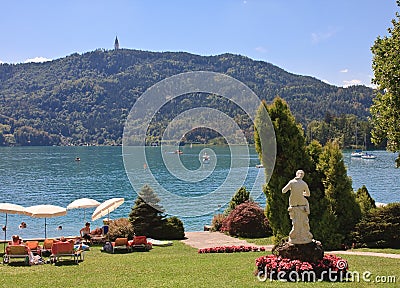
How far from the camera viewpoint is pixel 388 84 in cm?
1781

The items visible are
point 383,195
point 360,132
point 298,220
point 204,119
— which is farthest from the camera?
point 360,132

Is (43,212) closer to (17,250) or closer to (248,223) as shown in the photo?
(17,250)

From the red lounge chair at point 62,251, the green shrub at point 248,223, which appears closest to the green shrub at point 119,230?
the green shrub at point 248,223

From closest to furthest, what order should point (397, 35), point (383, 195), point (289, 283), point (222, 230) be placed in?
point (289, 283), point (397, 35), point (222, 230), point (383, 195)

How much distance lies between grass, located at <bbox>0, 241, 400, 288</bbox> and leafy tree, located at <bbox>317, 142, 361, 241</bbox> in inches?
147

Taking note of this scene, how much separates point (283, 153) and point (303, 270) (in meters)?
8.58

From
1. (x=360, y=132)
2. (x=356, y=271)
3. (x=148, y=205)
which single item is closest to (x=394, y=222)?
(x=356, y=271)

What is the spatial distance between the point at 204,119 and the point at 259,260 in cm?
1225

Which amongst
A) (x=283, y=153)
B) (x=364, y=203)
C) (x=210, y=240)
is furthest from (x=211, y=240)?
(x=364, y=203)

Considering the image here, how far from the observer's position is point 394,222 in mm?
18344

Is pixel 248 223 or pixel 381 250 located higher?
pixel 248 223

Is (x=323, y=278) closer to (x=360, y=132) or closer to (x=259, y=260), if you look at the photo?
(x=259, y=260)

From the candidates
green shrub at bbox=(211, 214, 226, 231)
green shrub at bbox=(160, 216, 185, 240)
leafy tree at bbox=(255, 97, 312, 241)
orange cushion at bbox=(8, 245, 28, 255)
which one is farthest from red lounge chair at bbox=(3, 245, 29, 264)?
green shrub at bbox=(211, 214, 226, 231)

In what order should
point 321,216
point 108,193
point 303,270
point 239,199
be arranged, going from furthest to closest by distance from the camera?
1. point 108,193
2. point 239,199
3. point 321,216
4. point 303,270
